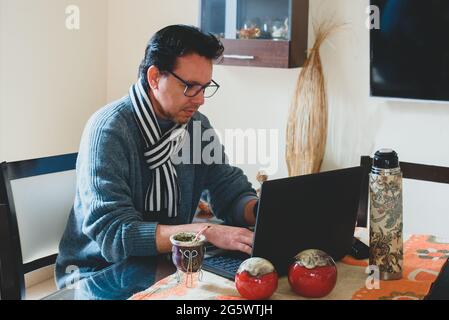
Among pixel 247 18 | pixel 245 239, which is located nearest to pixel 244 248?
pixel 245 239

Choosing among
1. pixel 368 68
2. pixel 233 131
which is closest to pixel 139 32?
pixel 233 131

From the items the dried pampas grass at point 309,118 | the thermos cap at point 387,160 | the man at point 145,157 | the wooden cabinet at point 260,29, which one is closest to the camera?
the thermos cap at point 387,160

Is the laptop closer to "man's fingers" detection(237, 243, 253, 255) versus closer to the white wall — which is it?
"man's fingers" detection(237, 243, 253, 255)

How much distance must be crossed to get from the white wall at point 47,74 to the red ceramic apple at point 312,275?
6.51 ft

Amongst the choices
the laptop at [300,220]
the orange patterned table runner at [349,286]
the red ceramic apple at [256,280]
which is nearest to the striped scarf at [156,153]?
the laptop at [300,220]

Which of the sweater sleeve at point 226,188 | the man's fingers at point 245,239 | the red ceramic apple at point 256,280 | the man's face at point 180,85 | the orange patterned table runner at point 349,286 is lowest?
the orange patterned table runner at point 349,286

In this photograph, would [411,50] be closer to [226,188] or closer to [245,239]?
[226,188]

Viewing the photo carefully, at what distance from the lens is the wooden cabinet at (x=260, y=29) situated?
2.81 m

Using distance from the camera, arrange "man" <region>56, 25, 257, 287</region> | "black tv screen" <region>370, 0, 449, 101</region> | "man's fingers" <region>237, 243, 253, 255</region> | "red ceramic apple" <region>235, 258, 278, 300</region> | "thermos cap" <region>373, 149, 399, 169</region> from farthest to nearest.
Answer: "black tv screen" <region>370, 0, 449, 101</region>
"man" <region>56, 25, 257, 287</region>
"man's fingers" <region>237, 243, 253, 255</region>
"thermos cap" <region>373, 149, 399, 169</region>
"red ceramic apple" <region>235, 258, 278, 300</region>

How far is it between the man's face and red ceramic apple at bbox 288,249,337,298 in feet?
2.17

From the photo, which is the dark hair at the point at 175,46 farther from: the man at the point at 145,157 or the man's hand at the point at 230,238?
the man's hand at the point at 230,238

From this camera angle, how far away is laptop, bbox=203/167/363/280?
135 centimetres

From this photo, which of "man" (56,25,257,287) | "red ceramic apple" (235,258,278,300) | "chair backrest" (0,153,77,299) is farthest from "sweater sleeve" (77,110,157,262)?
"red ceramic apple" (235,258,278,300)

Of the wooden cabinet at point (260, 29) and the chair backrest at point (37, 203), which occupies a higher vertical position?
the wooden cabinet at point (260, 29)
